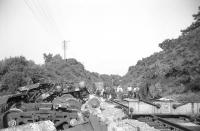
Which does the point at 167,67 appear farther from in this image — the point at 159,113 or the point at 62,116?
the point at 62,116

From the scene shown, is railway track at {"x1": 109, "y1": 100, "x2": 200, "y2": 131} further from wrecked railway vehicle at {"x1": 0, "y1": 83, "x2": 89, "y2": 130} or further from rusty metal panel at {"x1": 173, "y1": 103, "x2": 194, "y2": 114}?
wrecked railway vehicle at {"x1": 0, "y1": 83, "x2": 89, "y2": 130}

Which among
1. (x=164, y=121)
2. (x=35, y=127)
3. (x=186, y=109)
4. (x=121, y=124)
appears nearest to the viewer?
(x=35, y=127)

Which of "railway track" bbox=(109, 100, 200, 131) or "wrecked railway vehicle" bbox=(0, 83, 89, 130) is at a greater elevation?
"wrecked railway vehicle" bbox=(0, 83, 89, 130)

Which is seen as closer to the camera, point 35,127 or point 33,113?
point 35,127

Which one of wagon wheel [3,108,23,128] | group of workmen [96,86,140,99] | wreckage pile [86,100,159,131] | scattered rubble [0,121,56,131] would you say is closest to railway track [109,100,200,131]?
wreckage pile [86,100,159,131]

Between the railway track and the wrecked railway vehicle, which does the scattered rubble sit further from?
the railway track

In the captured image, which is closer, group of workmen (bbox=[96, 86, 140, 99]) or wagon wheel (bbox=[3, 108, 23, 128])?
wagon wheel (bbox=[3, 108, 23, 128])

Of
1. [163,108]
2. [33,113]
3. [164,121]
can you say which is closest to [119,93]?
[163,108]

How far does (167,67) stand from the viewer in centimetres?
2622

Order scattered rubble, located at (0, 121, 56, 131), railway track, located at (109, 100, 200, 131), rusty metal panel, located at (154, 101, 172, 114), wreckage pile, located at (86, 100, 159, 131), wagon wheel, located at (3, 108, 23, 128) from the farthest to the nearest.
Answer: rusty metal panel, located at (154, 101, 172, 114) < wagon wheel, located at (3, 108, 23, 128) < railway track, located at (109, 100, 200, 131) < wreckage pile, located at (86, 100, 159, 131) < scattered rubble, located at (0, 121, 56, 131)

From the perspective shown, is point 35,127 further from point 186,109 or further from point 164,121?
point 186,109

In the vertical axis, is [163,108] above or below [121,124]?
above

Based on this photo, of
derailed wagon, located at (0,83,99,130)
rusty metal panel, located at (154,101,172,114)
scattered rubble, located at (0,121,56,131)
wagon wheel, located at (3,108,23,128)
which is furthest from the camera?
rusty metal panel, located at (154,101,172,114)

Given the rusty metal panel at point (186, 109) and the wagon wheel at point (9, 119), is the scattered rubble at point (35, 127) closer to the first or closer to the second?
the wagon wheel at point (9, 119)
